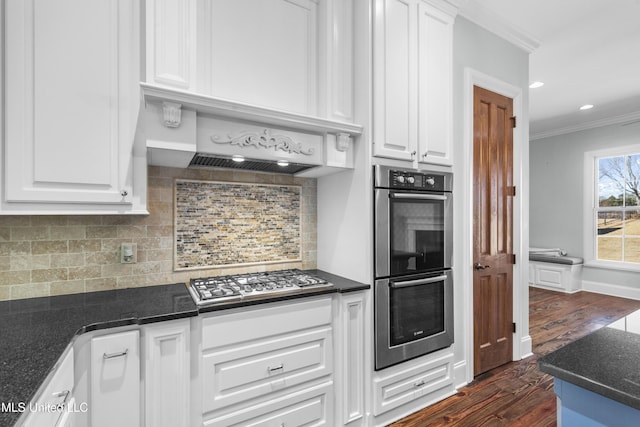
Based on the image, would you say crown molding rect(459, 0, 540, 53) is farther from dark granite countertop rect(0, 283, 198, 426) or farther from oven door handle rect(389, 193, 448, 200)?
dark granite countertop rect(0, 283, 198, 426)

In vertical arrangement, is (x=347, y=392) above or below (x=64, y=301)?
below

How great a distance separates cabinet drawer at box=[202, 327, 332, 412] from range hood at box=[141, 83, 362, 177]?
101cm

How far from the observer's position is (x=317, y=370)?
180 cm

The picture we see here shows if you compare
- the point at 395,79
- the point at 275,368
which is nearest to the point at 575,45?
the point at 395,79

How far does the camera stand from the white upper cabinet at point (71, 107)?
1353 mm

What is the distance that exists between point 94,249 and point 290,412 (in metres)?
1.41

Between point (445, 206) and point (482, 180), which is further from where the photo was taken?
point (482, 180)

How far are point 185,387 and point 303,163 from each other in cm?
130

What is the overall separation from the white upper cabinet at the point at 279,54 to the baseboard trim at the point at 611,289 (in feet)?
19.7

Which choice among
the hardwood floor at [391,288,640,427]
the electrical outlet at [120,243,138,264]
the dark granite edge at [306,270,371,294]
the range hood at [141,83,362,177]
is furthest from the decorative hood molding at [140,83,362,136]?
the hardwood floor at [391,288,640,427]

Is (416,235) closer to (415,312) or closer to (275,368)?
(415,312)

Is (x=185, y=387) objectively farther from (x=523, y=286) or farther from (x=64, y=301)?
(x=523, y=286)

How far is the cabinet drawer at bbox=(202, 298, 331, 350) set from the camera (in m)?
1.51

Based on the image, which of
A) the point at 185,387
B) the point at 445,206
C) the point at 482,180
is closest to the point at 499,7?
the point at 482,180
